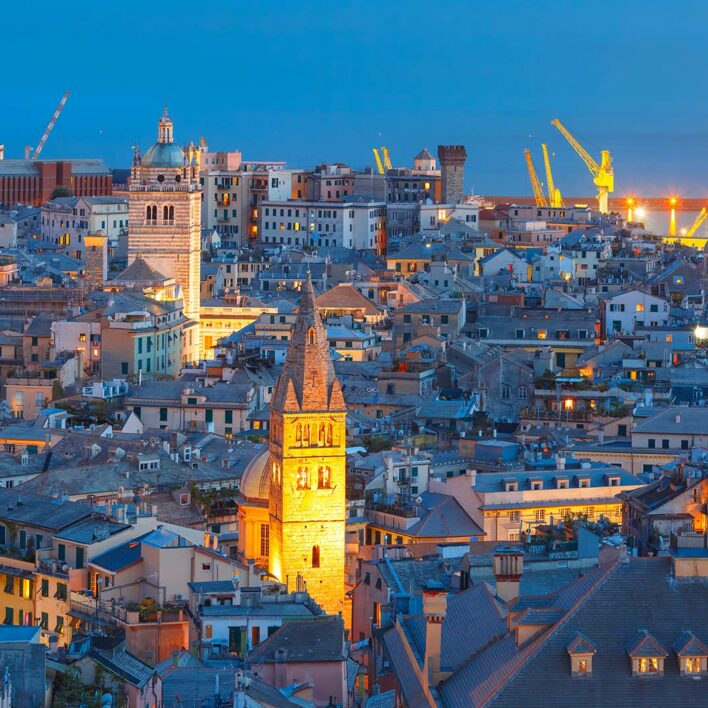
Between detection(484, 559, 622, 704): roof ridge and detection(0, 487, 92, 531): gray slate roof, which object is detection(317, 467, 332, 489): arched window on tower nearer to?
detection(0, 487, 92, 531): gray slate roof

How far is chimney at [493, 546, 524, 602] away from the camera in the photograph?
5181 cm

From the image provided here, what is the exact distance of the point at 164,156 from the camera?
13388 cm

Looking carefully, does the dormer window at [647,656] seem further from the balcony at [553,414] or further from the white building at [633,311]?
the white building at [633,311]

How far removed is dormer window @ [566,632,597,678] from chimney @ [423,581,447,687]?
390 centimetres

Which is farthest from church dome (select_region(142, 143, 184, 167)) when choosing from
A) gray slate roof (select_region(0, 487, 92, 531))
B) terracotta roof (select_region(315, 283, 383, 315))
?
gray slate roof (select_region(0, 487, 92, 531))

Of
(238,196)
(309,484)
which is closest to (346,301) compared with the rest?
(309,484)

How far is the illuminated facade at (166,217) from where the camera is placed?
132 metres

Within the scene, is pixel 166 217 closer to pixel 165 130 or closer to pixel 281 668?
pixel 165 130

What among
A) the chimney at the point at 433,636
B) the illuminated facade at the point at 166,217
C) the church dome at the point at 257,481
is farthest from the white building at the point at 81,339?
the chimney at the point at 433,636

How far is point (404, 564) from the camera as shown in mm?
67750

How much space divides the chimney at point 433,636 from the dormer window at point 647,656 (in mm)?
4225

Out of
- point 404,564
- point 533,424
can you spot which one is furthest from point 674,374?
point 404,564

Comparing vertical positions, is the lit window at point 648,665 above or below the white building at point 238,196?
below

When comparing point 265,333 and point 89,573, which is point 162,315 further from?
point 89,573
